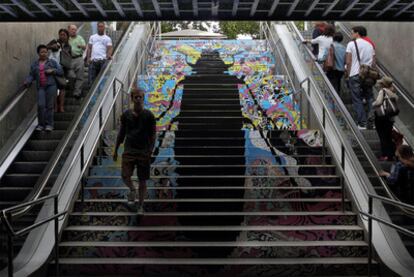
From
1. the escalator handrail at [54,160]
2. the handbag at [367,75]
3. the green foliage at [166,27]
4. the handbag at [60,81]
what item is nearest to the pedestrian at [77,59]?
the handbag at [60,81]

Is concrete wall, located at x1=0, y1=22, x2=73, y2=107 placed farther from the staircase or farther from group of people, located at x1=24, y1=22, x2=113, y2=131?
the staircase

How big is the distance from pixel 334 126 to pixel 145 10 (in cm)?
349

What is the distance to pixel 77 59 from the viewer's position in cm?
1235

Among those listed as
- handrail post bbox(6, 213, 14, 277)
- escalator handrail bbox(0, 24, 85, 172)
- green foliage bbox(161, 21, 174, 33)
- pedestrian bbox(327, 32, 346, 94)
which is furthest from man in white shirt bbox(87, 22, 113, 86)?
green foliage bbox(161, 21, 174, 33)

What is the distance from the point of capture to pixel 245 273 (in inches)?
277

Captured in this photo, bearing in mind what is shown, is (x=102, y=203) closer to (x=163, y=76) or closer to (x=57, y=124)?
(x=57, y=124)

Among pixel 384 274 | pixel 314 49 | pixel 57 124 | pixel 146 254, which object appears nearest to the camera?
pixel 384 274

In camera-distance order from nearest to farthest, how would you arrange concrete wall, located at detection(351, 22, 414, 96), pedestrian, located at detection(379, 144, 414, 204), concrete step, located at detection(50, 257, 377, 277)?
concrete step, located at detection(50, 257, 377, 277) → pedestrian, located at detection(379, 144, 414, 204) → concrete wall, located at detection(351, 22, 414, 96)

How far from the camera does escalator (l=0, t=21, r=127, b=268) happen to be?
7.87 m

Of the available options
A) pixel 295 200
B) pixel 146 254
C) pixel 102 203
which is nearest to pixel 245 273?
pixel 146 254

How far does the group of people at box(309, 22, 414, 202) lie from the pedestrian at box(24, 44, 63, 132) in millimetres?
5199

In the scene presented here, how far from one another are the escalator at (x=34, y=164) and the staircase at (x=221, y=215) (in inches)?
25.7

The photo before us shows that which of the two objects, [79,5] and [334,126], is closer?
[79,5]

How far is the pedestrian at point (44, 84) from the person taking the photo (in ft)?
34.5
